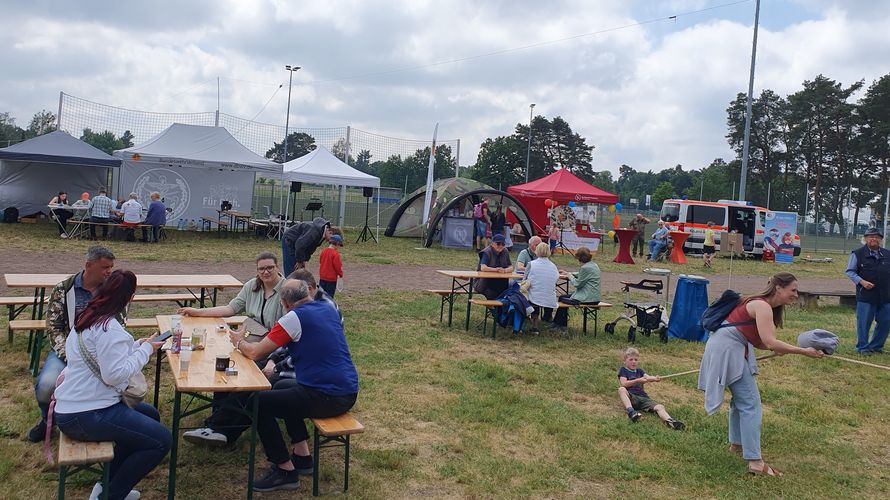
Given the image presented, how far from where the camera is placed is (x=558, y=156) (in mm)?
58688

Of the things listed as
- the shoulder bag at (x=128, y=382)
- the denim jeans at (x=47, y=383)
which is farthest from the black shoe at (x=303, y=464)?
the denim jeans at (x=47, y=383)

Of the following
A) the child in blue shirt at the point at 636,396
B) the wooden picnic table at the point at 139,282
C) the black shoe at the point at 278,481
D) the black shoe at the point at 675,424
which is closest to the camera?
the black shoe at the point at 278,481

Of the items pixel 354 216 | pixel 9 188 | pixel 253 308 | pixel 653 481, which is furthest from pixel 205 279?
pixel 354 216

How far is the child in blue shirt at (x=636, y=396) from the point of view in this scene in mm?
5617

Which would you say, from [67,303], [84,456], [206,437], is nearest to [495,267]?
[206,437]

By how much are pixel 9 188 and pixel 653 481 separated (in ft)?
68.2

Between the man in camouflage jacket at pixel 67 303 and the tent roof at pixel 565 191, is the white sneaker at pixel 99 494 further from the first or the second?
the tent roof at pixel 565 191

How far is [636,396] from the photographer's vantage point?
5969 millimetres

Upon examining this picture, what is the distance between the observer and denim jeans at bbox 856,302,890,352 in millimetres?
8383

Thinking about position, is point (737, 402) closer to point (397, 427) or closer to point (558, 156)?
point (397, 427)

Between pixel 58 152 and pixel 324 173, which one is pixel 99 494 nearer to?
pixel 324 173

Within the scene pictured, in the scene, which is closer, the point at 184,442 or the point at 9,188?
the point at 184,442

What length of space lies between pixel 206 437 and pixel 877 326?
318 inches

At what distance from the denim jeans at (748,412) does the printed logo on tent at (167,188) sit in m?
18.0
